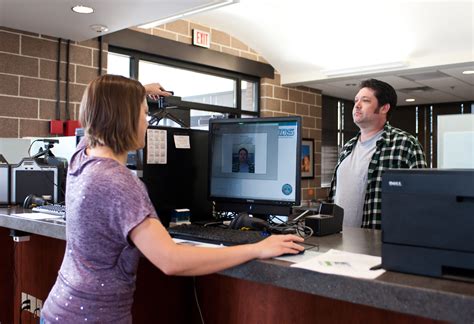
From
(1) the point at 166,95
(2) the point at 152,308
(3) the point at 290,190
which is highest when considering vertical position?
(1) the point at 166,95

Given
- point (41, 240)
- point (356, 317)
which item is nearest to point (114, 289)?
point (356, 317)

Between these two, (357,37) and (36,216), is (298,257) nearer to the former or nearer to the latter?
(36,216)

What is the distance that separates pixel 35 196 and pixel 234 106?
337 cm

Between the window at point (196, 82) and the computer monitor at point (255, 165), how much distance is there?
223 cm

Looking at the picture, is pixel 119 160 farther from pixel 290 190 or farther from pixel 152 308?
pixel 152 308

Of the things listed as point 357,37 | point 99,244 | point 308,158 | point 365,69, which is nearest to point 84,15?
point 99,244

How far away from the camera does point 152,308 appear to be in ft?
6.36

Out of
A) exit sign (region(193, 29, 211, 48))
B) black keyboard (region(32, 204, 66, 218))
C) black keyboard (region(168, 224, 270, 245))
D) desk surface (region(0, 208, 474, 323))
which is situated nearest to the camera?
desk surface (region(0, 208, 474, 323))

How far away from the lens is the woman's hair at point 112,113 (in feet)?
3.91

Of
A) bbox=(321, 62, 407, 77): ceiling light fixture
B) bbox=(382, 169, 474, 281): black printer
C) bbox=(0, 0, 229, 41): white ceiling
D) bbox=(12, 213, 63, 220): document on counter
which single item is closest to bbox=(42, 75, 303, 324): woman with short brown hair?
bbox=(382, 169, 474, 281): black printer

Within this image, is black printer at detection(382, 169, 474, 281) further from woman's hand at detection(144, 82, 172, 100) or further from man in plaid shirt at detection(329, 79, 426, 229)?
man in plaid shirt at detection(329, 79, 426, 229)

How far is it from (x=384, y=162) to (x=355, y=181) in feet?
→ 0.66

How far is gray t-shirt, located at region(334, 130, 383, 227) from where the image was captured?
2.50 metres

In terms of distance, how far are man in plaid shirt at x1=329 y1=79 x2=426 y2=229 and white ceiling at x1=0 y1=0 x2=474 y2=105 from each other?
122 cm
